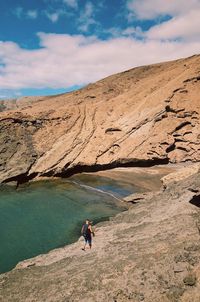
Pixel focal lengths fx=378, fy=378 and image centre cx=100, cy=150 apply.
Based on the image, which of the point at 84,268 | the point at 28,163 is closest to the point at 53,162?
the point at 28,163

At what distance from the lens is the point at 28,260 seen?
23.0 metres

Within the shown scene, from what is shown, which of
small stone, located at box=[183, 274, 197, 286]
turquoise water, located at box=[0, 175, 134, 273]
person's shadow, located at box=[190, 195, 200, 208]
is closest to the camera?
small stone, located at box=[183, 274, 197, 286]

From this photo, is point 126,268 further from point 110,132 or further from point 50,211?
point 110,132

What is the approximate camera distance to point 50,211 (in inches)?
1358

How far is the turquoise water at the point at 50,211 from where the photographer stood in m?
26.7

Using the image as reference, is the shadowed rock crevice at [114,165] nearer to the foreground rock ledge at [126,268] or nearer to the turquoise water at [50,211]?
the turquoise water at [50,211]

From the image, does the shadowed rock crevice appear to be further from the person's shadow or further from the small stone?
the small stone

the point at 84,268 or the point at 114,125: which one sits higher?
the point at 114,125

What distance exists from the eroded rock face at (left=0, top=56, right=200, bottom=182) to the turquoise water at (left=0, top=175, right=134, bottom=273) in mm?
3495

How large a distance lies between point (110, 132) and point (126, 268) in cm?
3388

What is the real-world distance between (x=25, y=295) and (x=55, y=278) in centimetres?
158

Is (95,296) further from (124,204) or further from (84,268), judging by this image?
(124,204)

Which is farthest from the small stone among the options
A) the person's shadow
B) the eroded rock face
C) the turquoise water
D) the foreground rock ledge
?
the eroded rock face

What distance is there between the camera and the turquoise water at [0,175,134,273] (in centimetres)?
2669
